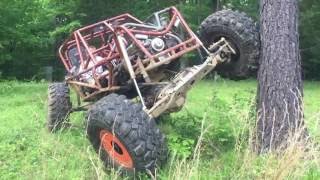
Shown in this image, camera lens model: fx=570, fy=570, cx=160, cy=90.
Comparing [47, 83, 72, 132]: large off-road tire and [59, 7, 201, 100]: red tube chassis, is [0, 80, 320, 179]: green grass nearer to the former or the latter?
[47, 83, 72, 132]: large off-road tire

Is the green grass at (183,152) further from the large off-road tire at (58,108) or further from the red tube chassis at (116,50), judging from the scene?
the red tube chassis at (116,50)

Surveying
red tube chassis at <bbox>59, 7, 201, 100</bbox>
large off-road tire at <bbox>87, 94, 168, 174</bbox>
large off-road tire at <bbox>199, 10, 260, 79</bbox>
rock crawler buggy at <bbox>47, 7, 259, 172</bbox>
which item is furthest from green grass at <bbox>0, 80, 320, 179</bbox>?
red tube chassis at <bbox>59, 7, 201, 100</bbox>

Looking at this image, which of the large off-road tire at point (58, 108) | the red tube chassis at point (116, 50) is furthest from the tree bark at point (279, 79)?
the large off-road tire at point (58, 108)

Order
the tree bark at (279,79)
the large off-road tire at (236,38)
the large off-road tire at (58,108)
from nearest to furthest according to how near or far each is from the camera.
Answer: the tree bark at (279,79) < the large off-road tire at (236,38) < the large off-road tire at (58,108)

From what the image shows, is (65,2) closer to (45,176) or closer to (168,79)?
(168,79)

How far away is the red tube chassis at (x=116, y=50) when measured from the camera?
6.96m

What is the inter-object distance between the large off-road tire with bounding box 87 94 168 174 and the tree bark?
112 cm

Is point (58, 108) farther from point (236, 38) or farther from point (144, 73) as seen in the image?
point (236, 38)

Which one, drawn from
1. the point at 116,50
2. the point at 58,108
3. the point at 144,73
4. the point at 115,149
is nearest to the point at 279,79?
the point at 144,73

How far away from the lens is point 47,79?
79.9ft

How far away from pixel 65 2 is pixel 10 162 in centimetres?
1683

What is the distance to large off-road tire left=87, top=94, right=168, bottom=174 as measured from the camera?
5.62 metres

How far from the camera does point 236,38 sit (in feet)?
23.5

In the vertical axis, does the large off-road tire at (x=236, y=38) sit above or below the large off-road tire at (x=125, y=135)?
above
